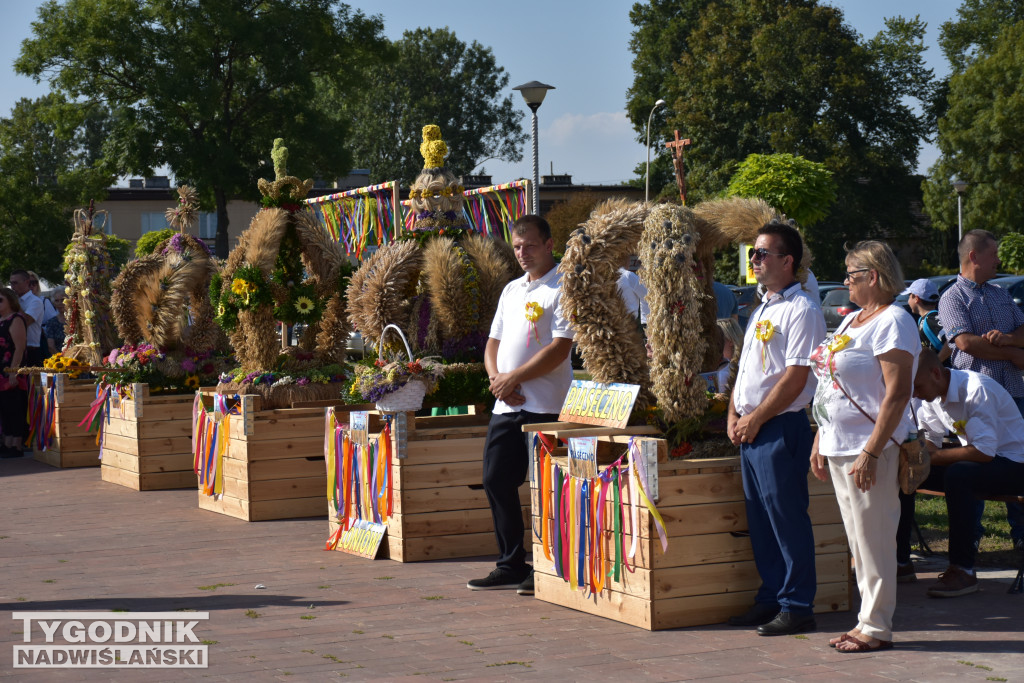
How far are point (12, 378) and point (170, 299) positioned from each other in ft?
12.1

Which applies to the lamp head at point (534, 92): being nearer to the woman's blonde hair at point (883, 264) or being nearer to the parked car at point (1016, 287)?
the parked car at point (1016, 287)

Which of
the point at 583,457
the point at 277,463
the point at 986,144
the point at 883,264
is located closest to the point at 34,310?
the point at 277,463

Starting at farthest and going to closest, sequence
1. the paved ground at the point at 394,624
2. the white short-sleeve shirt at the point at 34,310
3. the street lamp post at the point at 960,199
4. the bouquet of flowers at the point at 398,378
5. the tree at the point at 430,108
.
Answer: the tree at the point at 430,108 < the street lamp post at the point at 960,199 < the white short-sleeve shirt at the point at 34,310 < the bouquet of flowers at the point at 398,378 < the paved ground at the point at 394,624

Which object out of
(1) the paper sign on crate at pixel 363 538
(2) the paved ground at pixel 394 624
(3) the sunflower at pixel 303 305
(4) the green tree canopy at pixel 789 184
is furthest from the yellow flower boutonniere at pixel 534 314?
(4) the green tree canopy at pixel 789 184

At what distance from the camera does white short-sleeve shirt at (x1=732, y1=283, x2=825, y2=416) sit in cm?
549

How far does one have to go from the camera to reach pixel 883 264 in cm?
534

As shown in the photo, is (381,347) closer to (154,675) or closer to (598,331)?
(598,331)

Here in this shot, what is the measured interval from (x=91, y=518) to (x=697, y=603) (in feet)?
19.1

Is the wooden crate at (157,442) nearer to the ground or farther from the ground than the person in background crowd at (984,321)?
nearer to the ground

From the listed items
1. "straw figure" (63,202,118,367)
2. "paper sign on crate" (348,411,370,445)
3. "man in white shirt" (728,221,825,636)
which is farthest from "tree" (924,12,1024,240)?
"man in white shirt" (728,221,825,636)

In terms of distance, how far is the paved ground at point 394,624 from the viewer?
5141 millimetres

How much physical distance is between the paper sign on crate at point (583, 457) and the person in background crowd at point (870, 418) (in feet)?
3.91

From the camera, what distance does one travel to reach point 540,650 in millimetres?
5516

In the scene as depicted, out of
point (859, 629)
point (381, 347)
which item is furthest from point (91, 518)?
point (859, 629)
